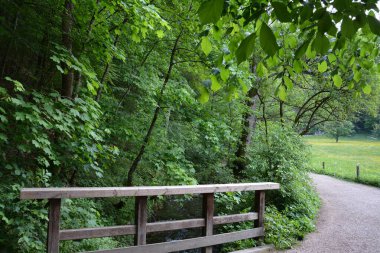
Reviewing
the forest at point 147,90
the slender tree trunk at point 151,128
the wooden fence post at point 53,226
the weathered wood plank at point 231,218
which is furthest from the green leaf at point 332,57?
the slender tree trunk at point 151,128

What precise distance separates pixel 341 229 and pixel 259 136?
13.5 feet

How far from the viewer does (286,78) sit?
6.89 feet

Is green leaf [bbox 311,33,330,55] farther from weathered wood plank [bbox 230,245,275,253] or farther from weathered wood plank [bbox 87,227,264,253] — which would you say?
weathered wood plank [bbox 230,245,275,253]

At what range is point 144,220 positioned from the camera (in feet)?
12.9

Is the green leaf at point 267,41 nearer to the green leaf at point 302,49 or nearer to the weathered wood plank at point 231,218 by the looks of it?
the green leaf at point 302,49

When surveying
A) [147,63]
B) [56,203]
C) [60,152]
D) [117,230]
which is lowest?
[117,230]

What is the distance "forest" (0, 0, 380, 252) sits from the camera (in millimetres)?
1905

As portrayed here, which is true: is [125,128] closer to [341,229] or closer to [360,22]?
[341,229]

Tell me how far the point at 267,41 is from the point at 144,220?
322 cm

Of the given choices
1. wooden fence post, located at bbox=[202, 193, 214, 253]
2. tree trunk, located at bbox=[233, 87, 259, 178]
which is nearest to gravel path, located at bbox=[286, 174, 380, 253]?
wooden fence post, located at bbox=[202, 193, 214, 253]

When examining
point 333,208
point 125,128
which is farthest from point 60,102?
point 333,208

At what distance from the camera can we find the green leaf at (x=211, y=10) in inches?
45.6

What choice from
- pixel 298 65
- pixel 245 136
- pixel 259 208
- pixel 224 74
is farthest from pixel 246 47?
pixel 245 136

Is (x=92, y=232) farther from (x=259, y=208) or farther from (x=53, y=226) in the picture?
(x=259, y=208)
